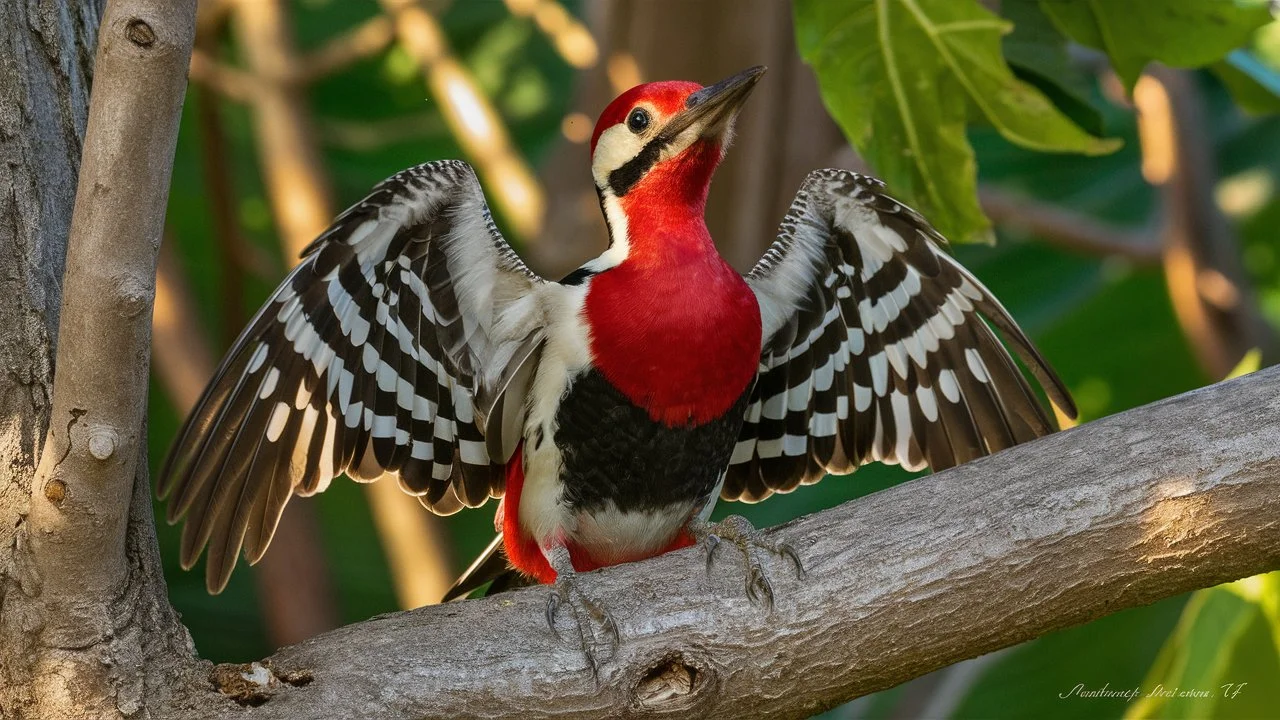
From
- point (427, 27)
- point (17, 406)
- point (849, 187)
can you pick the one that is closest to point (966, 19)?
point (849, 187)

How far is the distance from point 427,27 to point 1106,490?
134 inches

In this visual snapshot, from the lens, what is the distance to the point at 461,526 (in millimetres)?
7504

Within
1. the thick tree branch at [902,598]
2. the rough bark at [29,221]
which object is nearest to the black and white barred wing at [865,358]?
the thick tree branch at [902,598]

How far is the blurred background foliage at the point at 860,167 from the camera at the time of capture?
2707 mm

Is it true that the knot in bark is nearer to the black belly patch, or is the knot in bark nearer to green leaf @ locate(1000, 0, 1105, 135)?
the black belly patch

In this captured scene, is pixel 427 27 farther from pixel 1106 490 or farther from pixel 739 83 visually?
pixel 1106 490

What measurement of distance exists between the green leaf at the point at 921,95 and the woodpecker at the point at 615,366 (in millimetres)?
185

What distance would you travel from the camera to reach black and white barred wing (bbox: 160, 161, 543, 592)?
7.46 ft

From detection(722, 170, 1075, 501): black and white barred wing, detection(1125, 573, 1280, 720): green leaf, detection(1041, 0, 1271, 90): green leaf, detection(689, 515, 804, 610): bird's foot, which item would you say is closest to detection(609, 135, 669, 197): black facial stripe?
detection(722, 170, 1075, 501): black and white barred wing

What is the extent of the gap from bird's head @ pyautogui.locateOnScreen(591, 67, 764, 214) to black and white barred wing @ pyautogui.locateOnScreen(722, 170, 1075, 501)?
0.73 feet

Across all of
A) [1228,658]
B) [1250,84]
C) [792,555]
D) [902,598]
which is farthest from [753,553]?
[1250,84]

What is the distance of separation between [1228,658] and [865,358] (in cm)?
96

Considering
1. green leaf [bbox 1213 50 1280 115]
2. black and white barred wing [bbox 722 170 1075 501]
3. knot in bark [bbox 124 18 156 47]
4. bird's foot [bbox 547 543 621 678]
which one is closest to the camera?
knot in bark [bbox 124 18 156 47]

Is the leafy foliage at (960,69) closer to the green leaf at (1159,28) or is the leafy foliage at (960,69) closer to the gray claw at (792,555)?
the green leaf at (1159,28)
